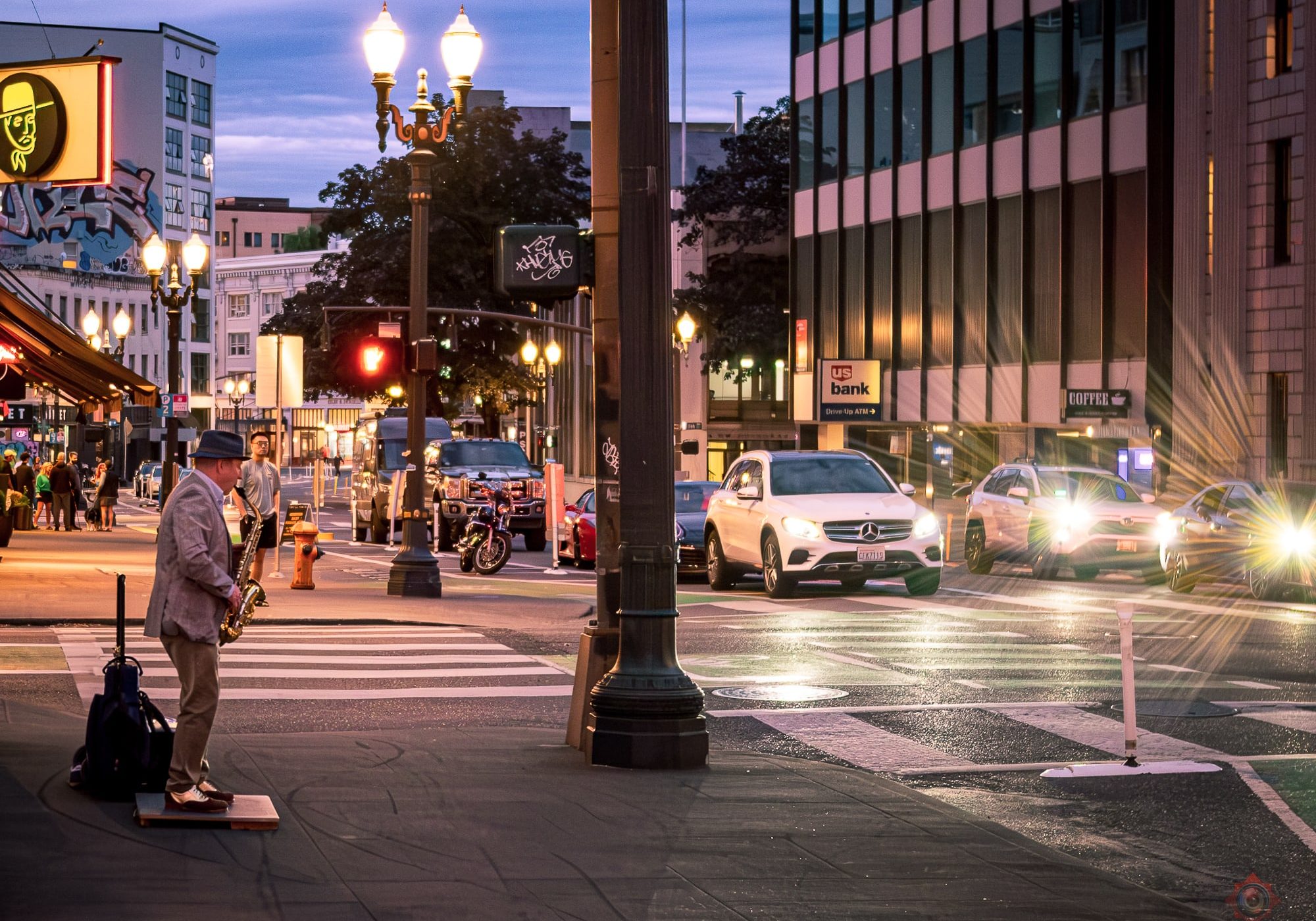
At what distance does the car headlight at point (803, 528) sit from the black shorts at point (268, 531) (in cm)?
663

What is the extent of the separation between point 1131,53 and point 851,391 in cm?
1443

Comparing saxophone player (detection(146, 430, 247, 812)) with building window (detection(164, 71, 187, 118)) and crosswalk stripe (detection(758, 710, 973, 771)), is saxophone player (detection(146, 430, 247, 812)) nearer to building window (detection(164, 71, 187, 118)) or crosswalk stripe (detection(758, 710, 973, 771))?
crosswalk stripe (detection(758, 710, 973, 771))

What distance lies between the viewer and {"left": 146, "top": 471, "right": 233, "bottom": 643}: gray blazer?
8.81 metres

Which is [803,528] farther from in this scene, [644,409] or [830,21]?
[830,21]

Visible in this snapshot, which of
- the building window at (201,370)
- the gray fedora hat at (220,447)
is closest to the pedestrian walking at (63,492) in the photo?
the gray fedora hat at (220,447)

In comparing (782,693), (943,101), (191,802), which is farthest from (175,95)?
(191,802)

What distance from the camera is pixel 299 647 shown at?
1825 cm

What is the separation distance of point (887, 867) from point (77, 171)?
1048 cm

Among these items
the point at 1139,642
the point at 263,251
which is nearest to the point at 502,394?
the point at 1139,642

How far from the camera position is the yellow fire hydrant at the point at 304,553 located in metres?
25.7

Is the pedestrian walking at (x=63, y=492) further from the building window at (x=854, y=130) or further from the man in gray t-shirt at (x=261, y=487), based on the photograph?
the man in gray t-shirt at (x=261, y=487)

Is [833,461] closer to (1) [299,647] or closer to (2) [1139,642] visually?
(2) [1139,642]

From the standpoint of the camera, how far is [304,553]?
84.8ft

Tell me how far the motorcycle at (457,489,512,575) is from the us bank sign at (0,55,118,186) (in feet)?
52.7
